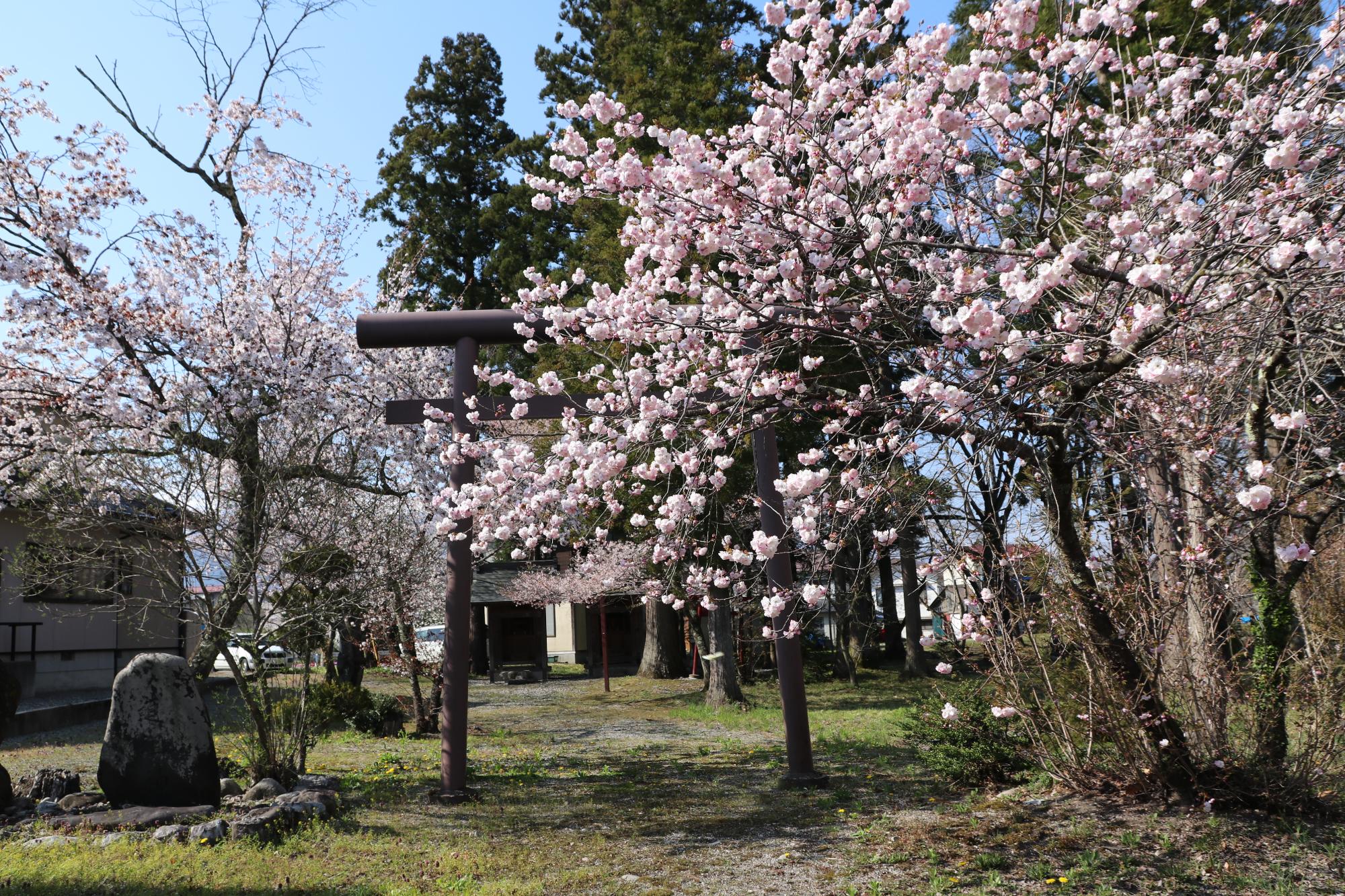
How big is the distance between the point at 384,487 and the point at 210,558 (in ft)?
7.24

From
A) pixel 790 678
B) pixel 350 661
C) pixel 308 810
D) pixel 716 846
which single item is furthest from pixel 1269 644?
pixel 350 661

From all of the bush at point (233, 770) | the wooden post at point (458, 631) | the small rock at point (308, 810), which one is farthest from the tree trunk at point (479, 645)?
the small rock at point (308, 810)

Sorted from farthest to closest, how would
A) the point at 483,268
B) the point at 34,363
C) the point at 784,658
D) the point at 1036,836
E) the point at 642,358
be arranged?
the point at 483,268 < the point at 34,363 < the point at 784,658 < the point at 642,358 < the point at 1036,836

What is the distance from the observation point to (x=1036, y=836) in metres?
5.68

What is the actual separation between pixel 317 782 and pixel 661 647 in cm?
1668

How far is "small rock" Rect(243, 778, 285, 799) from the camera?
7.59 metres

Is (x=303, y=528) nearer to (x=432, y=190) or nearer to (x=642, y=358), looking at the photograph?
(x=642, y=358)

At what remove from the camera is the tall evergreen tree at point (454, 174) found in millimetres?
25328

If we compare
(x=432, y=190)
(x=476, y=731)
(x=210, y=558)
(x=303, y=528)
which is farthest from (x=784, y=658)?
(x=432, y=190)

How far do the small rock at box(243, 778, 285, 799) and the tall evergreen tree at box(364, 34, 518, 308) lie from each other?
17.9 m

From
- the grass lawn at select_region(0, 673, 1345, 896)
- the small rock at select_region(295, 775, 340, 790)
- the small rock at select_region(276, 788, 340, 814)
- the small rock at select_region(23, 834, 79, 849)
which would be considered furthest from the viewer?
the small rock at select_region(295, 775, 340, 790)

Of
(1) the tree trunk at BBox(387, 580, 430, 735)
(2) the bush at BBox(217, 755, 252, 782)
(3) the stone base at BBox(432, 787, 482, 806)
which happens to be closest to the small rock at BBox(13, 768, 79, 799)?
(2) the bush at BBox(217, 755, 252, 782)

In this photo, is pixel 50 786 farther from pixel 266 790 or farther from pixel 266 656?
pixel 266 656

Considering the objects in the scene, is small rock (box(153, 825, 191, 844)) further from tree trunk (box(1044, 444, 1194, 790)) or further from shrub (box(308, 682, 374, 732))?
tree trunk (box(1044, 444, 1194, 790))
